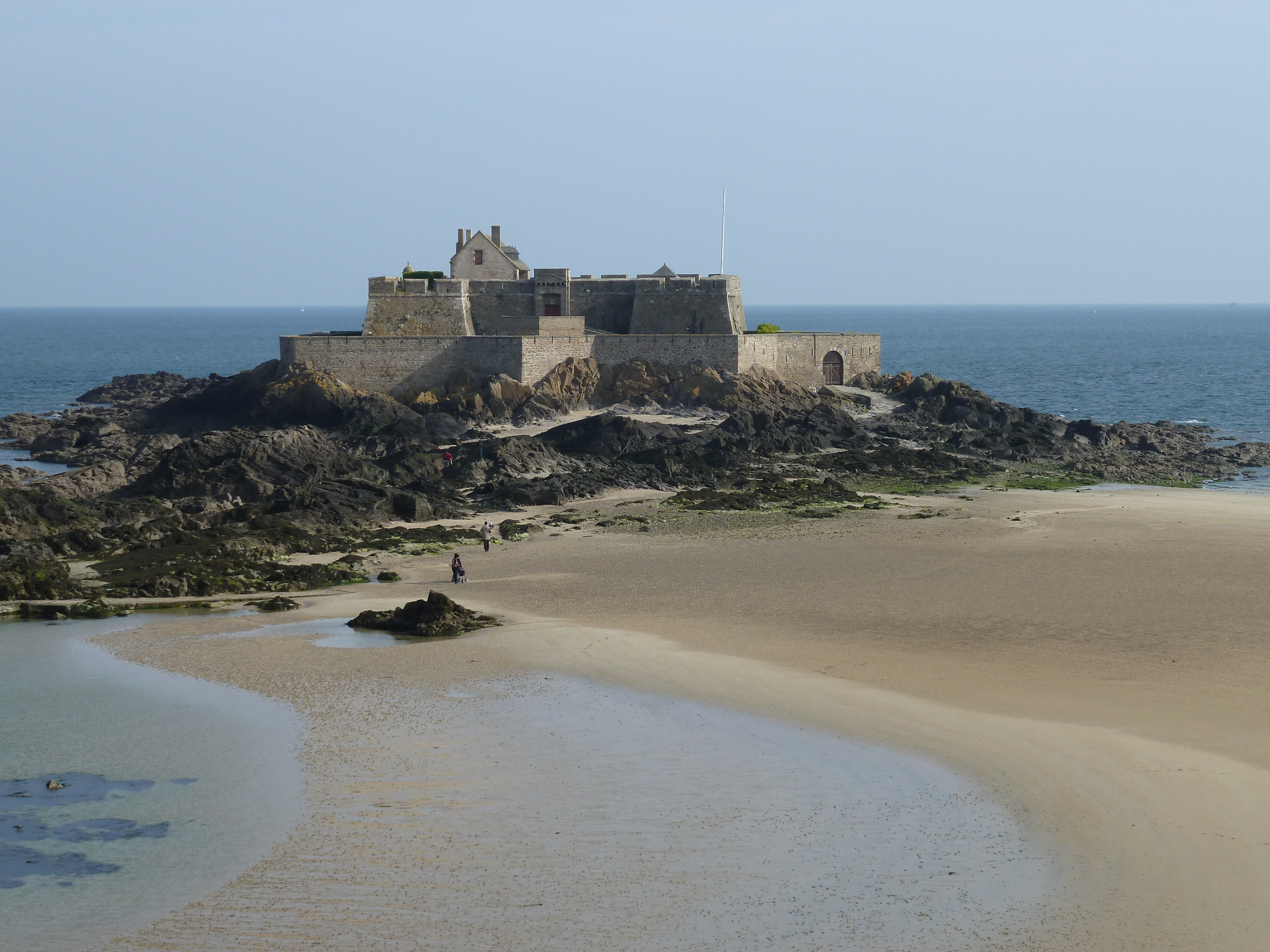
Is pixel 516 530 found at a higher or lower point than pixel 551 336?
lower

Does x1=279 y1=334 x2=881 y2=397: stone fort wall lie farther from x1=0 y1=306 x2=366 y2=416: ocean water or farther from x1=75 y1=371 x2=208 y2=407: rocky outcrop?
x1=0 y1=306 x2=366 y2=416: ocean water

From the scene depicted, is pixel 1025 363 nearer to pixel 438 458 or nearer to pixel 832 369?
pixel 832 369

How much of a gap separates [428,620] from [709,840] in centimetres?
743

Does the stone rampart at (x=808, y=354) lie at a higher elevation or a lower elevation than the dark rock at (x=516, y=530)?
higher

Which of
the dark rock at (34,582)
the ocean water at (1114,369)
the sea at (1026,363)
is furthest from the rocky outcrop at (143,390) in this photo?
the ocean water at (1114,369)

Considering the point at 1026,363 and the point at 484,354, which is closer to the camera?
the point at 484,354

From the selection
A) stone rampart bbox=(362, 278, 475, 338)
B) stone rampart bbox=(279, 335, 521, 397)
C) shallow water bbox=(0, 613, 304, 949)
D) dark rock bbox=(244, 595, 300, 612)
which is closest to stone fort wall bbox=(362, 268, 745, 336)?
stone rampart bbox=(362, 278, 475, 338)

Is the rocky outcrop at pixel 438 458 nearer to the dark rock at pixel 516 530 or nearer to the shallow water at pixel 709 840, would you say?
the dark rock at pixel 516 530

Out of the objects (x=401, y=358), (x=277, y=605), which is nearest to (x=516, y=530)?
(x=277, y=605)

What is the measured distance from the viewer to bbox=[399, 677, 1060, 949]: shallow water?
28.4 feet

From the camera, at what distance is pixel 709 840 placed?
10.0 m

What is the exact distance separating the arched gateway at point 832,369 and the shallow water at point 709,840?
31799 mm

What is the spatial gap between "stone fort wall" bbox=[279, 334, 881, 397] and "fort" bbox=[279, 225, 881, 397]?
0.03 meters

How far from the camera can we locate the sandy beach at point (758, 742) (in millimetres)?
8773
